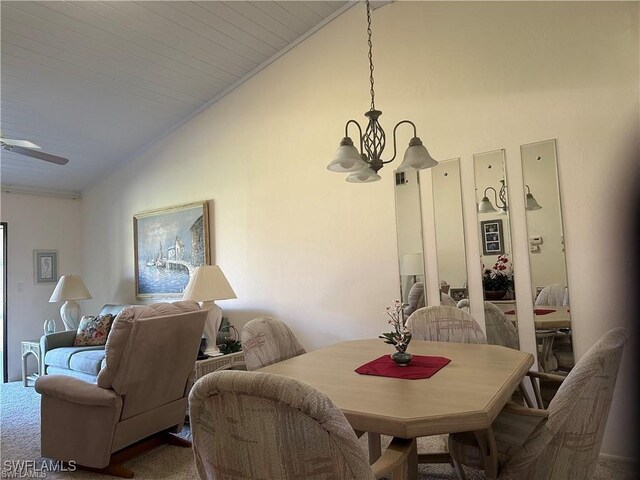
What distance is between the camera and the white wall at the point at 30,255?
5168mm

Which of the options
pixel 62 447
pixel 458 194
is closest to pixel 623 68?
pixel 458 194

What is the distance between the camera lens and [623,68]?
247 cm

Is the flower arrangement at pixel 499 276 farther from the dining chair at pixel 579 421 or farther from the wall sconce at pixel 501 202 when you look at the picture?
the dining chair at pixel 579 421

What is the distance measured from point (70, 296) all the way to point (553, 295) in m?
5.05

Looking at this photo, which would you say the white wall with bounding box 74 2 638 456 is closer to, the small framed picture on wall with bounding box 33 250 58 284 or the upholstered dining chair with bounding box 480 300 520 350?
the upholstered dining chair with bounding box 480 300 520 350

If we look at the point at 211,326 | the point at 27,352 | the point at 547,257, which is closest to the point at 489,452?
the point at 547,257

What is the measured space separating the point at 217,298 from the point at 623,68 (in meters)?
3.18

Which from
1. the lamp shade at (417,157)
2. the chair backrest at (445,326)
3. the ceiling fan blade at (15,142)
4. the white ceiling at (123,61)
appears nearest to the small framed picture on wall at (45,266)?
the white ceiling at (123,61)

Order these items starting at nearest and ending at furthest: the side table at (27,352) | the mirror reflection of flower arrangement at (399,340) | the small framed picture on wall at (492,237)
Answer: the mirror reflection of flower arrangement at (399,340) < the small framed picture on wall at (492,237) < the side table at (27,352)

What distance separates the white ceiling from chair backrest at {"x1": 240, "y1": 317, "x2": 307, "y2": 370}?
2.41 meters

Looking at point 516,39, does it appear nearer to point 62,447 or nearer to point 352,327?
point 352,327

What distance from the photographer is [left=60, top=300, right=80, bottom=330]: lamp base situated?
516 cm

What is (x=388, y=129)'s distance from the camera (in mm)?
3410

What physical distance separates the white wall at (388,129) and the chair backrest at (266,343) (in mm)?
1203
